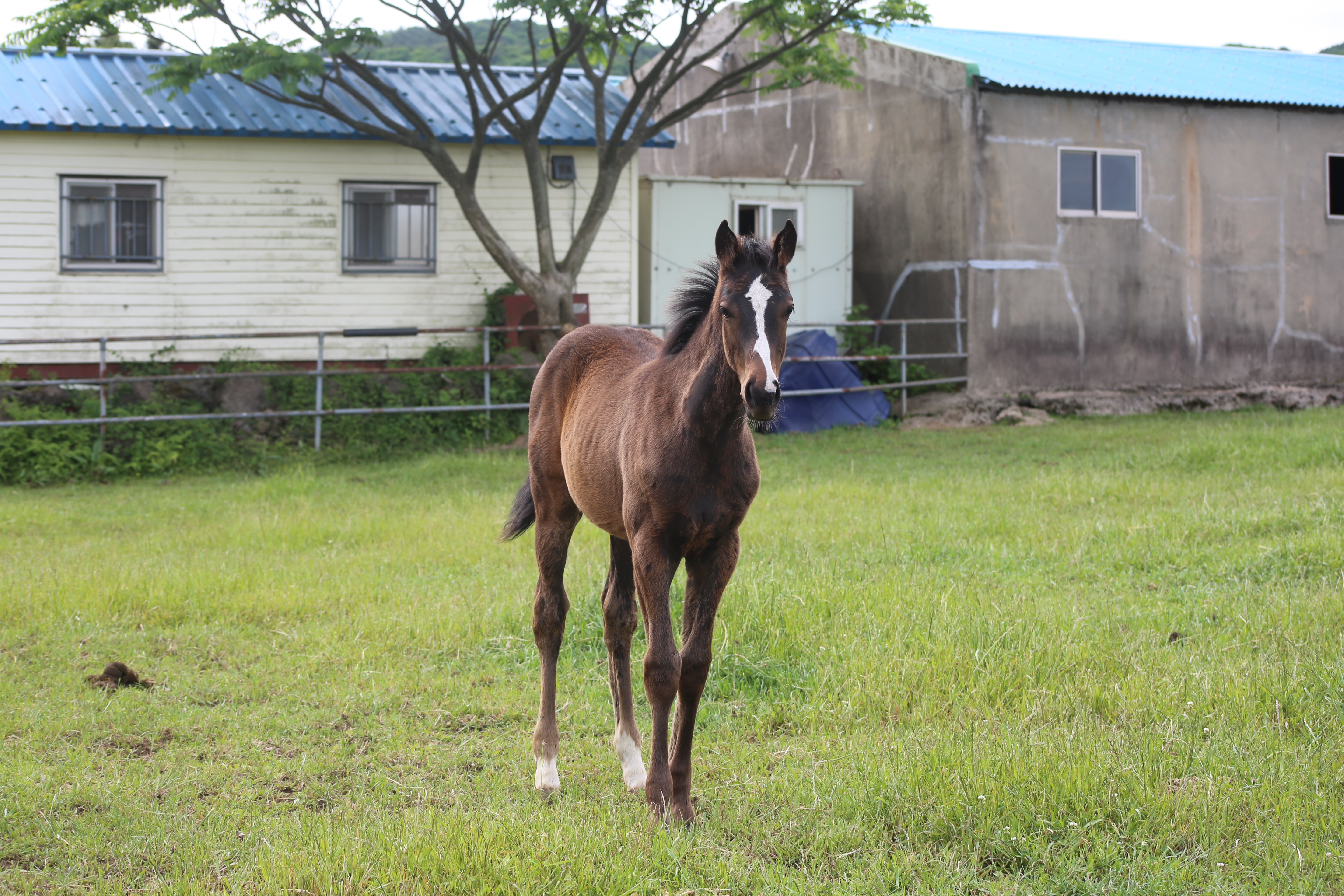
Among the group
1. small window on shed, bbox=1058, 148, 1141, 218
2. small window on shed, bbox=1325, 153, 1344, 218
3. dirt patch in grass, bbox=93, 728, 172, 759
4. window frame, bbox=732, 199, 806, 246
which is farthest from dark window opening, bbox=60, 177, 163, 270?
small window on shed, bbox=1325, 153, 1344, 218

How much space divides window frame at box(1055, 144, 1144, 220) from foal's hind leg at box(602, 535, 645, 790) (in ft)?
46.2

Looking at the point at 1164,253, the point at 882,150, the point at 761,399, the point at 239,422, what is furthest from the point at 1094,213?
the point at 761,399

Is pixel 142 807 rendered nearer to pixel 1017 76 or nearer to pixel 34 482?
pixel 34 482

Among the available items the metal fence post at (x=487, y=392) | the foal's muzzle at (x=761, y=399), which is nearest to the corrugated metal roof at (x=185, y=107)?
the metal fence post at (x=487, y=392)

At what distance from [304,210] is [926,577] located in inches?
434

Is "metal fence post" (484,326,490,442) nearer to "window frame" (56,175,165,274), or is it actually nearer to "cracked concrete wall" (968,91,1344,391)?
"window frame" (56,175,165,274)

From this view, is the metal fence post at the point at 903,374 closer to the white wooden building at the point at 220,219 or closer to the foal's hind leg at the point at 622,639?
the white wooden building at the point at 220,219

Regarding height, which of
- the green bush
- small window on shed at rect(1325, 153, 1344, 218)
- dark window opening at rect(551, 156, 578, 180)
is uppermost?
small window on shed at rect(1325, 153, 1344, 218)

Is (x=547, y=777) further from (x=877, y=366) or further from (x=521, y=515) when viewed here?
(x=877, y=366)

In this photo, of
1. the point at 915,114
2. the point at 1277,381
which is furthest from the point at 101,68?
the point at 1277,381

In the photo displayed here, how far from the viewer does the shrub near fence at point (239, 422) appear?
12.3 meters

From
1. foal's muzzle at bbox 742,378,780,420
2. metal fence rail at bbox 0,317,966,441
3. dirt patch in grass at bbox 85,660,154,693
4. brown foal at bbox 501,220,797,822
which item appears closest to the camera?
foal's muzzle at bbox 742,378,780,420

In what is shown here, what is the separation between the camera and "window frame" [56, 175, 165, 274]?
13.8 metres

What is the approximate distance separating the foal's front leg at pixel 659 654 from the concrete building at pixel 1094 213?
1345cm
